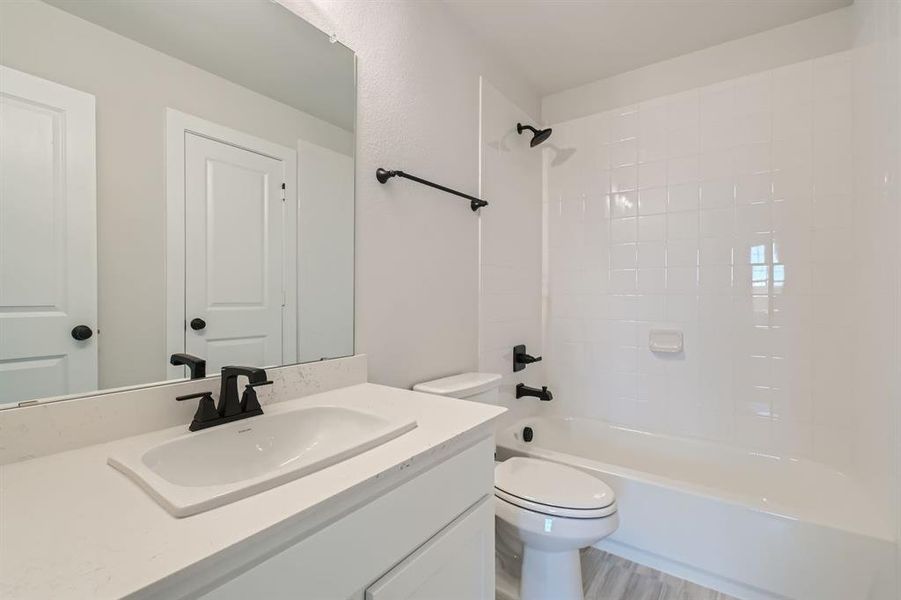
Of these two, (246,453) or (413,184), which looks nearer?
(246,453)

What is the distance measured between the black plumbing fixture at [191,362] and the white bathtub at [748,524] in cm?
139

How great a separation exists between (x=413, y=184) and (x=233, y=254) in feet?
2.39

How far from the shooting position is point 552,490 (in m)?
1.42

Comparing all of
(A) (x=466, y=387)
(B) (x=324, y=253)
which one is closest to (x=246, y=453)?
(B) (x=324, y=253)

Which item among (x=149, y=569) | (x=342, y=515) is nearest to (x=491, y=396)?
(x=342, y=515)

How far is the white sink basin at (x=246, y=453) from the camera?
56 centimetres

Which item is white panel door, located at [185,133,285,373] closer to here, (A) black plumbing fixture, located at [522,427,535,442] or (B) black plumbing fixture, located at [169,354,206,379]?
(B) black plumbing fixture, located at [169,354,206,379]

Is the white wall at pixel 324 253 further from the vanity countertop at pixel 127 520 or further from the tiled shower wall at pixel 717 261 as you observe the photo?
the tiled shower wall at pixel 717 261

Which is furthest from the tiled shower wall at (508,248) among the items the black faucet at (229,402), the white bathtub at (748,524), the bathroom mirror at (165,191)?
the black faucet at (229,402)

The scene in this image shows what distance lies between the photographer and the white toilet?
50.7 inches

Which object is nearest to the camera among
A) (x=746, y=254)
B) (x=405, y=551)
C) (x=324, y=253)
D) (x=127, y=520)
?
(x=127, y=520)

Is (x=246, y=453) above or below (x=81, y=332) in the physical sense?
below

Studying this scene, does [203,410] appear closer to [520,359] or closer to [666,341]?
[520,359]

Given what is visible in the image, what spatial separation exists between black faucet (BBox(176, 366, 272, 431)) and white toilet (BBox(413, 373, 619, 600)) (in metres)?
0.65
